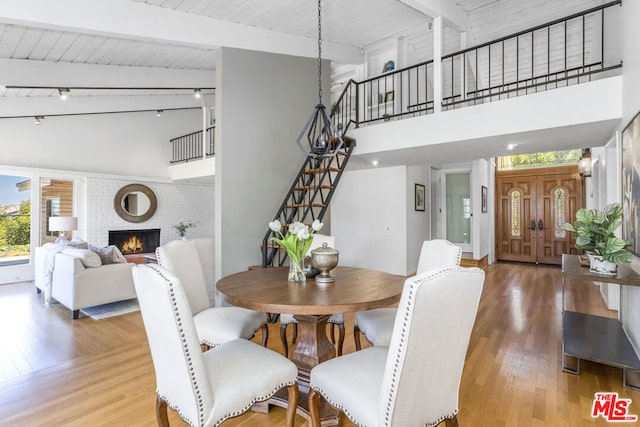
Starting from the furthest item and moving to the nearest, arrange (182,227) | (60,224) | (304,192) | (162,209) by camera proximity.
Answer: (162,209) → (182,227) → (60,224) → (304,192)

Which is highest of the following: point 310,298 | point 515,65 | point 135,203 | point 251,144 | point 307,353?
point 515,65

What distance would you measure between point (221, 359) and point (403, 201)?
192 inches

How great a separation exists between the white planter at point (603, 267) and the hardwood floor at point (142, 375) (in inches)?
30.5

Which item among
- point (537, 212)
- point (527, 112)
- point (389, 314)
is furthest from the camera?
point (537, 212)

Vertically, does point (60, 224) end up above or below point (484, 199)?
below

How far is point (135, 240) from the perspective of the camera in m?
7.68

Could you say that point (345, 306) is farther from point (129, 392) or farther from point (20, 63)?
point (20, 63)

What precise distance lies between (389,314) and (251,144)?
9.29ft

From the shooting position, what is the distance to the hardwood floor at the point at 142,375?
194cm

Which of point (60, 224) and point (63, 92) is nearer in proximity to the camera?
point (63, 92)

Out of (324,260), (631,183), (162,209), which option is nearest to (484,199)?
(631,183)

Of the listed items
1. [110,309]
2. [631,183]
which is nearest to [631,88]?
[631,183]

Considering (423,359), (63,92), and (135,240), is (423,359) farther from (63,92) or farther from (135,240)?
(135,240)

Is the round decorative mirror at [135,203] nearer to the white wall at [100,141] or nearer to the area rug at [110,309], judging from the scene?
the white wall at [100,141]
